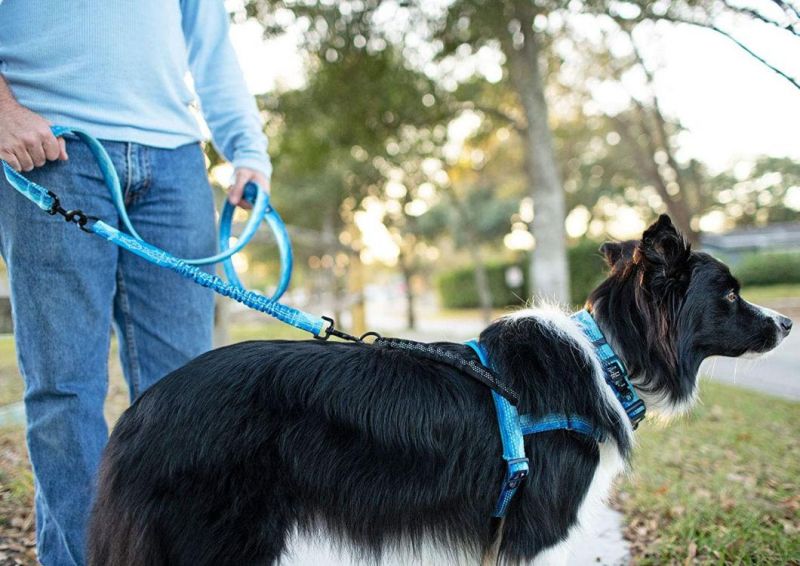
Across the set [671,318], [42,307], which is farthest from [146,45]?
[671,318]

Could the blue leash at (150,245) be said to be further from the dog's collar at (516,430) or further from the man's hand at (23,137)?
the dog's collar at (516,430)

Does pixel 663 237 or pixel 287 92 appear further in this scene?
pixel 287 92

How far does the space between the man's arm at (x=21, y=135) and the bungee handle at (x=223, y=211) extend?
0.15 feet

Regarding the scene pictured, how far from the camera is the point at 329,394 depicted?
178 centimetres

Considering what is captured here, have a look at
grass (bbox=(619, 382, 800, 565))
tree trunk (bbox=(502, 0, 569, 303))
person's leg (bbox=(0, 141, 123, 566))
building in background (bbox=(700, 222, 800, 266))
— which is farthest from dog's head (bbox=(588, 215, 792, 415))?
building in background (bbox=(700, 222, 800, 266))

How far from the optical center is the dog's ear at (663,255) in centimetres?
216

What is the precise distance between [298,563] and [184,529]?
13.7 inches

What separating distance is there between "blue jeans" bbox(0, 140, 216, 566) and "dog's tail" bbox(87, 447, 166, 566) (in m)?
0.35

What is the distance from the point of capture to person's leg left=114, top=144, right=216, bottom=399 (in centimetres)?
221

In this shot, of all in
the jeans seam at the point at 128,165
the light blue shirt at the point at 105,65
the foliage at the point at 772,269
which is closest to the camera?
the light blue shirt at the point at 105,65

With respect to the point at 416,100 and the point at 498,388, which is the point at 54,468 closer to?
the point at 498,388

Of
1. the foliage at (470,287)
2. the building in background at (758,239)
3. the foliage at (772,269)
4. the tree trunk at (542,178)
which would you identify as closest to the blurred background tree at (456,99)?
the tree trunk at (542,178)

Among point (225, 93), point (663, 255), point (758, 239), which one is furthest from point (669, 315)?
point (758, 239)

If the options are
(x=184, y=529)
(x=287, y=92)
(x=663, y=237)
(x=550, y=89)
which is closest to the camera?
(x=184, y=529)
